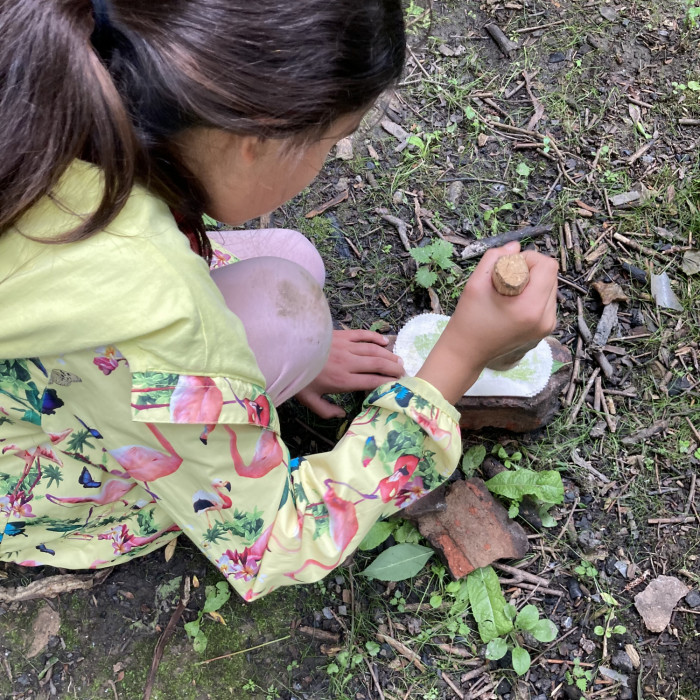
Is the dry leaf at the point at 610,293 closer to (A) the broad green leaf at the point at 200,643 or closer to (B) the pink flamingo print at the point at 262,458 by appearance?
(B) the pink flamingo print at the point at 262,458

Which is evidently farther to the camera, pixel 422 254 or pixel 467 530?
pixel 422 254

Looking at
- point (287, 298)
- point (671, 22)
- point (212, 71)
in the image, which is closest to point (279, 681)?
point (287, 298)

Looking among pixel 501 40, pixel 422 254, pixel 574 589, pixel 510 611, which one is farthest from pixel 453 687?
pixel 501 40

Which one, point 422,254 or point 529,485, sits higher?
point 422,254

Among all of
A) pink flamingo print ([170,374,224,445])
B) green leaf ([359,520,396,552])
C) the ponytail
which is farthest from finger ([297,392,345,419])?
the ponytail

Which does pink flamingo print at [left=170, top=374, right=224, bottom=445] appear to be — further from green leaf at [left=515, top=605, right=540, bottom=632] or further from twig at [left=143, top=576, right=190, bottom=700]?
green leaf at [left=515, top=605, right=540, bottom=632]

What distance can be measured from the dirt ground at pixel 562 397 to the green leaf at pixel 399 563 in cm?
5

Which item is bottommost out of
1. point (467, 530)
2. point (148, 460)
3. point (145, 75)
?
point (467, 530)

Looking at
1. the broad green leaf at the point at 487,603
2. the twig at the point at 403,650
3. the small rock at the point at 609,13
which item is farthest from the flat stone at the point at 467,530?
the small rock at the point at 609,13

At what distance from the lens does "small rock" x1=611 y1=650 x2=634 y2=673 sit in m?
1.98

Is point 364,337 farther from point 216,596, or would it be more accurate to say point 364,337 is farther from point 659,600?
point 659,600

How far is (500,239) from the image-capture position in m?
2.60

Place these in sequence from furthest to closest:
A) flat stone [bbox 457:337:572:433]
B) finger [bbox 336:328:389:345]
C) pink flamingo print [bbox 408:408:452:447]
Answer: finger [bbox 336:328:389:345] < flat stone [bbox 457:337:572:433] < pink flamingo print [bbox 408:408:452:447]

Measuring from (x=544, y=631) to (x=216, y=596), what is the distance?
108cm
